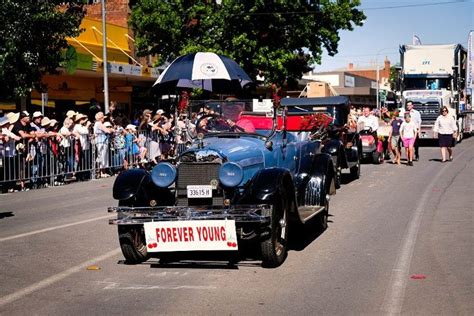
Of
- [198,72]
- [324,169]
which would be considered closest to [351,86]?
[198,72]

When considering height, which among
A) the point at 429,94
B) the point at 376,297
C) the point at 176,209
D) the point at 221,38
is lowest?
the point at 376,297

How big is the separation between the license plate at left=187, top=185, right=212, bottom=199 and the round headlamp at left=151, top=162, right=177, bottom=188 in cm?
22

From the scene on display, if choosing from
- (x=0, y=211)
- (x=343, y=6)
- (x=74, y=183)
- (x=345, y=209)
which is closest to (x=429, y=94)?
(x=343, y=6)

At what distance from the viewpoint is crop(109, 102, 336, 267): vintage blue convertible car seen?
25.0 ft

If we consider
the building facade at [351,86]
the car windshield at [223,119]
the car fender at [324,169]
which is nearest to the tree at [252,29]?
the car fender at [324,169]

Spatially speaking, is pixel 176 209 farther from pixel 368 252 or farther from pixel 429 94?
pixel 429 94

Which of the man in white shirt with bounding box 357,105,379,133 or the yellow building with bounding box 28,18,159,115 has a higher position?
the yellow building with bounding box 28,18,159,115

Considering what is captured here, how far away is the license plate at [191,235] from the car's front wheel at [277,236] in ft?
1.38

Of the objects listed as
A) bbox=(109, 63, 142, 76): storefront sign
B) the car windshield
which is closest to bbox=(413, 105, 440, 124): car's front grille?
bbox=(109, 63, 142, 76): storefront sign

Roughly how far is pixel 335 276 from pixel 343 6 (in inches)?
1087

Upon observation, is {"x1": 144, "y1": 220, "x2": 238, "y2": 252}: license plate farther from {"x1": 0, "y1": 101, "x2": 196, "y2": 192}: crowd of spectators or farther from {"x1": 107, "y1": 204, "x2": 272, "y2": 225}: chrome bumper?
{"x1": 0, "y1": 101, "x2": 196, "y2": 192}: crowd of spectators

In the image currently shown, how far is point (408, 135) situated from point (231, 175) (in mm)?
15777

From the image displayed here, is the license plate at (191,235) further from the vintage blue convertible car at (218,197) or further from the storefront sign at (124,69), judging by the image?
the storefront sign at (124,69)

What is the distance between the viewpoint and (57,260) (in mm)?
8445
